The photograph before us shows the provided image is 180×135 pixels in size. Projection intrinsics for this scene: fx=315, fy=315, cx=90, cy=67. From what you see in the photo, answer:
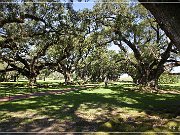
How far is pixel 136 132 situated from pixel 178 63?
94.5 feet

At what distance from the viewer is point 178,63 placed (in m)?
36.1

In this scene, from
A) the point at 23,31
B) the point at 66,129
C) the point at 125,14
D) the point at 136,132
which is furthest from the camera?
the point at 125,14

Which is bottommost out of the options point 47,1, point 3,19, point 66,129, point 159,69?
point 66,129

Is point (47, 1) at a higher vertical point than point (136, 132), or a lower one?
higher

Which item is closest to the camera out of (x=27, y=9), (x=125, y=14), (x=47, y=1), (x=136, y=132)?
(x=136, y=132)

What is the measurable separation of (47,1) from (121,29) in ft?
39.1

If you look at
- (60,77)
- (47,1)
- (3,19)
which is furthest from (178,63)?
(60,77)

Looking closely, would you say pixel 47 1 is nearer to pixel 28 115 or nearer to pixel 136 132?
pixel 28 115

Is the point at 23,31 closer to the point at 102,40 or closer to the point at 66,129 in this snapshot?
the point at 102,40

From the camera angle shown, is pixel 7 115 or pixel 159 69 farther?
pixel 159 69

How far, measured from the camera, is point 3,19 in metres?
20.8

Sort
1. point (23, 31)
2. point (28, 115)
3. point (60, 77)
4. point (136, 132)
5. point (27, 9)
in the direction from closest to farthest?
point (136, 132)
point (28, 115)
point (27, 9)
point (23, 31)
point (60, 77)

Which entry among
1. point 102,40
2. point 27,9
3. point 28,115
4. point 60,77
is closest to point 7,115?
point 28,115

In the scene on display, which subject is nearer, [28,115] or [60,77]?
[28,115]
